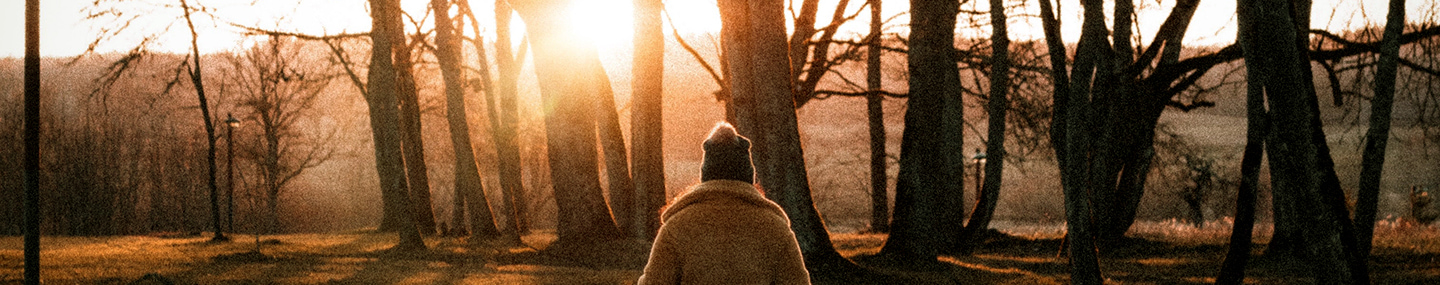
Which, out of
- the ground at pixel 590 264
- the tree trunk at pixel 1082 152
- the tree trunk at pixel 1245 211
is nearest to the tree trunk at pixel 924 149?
the ground at pixel 590 264

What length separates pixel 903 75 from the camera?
22.6m

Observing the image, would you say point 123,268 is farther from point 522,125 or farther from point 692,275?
point 522,125

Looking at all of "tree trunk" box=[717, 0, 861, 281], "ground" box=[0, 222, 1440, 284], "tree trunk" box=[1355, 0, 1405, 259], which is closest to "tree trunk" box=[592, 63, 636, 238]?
"ground" box=[0, 222, 1440, 284]

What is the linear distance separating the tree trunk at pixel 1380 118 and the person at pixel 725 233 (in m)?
7.29

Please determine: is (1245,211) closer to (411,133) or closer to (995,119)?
(995,119)

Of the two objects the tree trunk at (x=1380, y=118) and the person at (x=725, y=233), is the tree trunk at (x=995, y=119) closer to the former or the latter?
the tree trunk at (x=1380, y=118)

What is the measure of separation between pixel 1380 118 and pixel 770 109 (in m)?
5.63

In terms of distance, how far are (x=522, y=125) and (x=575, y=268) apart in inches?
966

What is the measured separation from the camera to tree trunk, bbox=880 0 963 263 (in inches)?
535

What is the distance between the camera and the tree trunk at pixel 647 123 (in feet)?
52.0

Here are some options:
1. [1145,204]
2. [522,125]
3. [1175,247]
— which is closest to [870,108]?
[1175,247]

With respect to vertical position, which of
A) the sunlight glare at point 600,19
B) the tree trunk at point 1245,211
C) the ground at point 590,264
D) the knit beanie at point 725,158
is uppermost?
the sunlight glare at point 600,19

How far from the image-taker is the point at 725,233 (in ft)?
13.6

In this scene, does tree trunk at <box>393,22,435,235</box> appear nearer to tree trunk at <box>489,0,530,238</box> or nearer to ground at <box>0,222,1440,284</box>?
ground at <box>0,222,1440,284</box>
